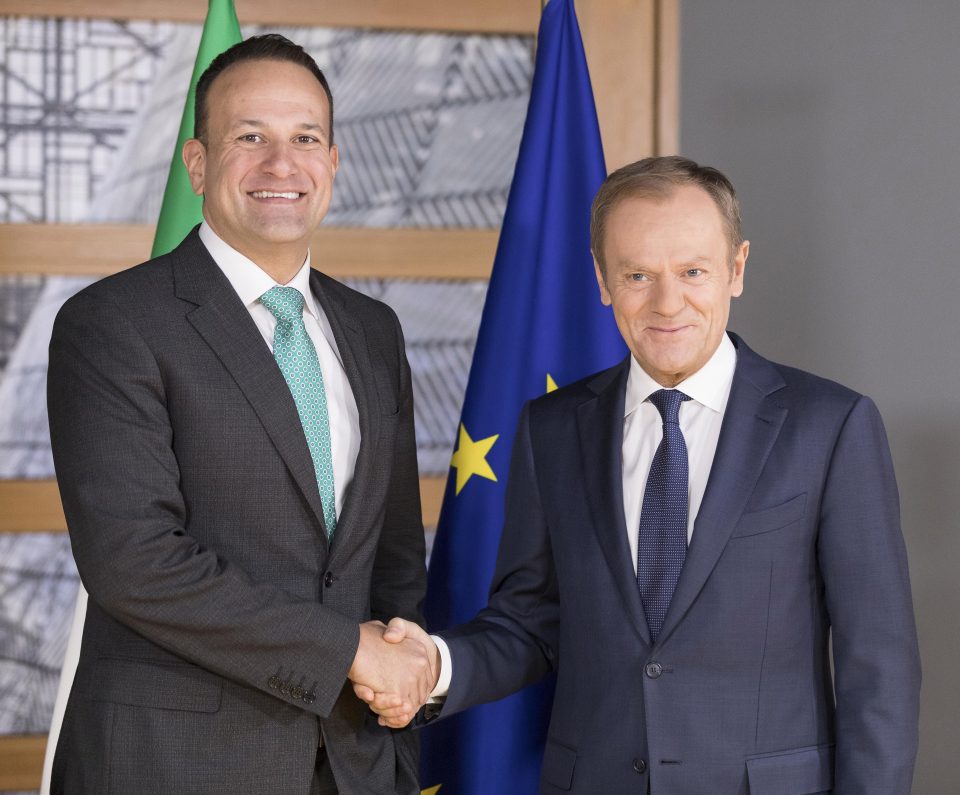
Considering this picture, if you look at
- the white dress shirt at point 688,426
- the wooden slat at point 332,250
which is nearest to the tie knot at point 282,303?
the white dress shirt at point 688,426

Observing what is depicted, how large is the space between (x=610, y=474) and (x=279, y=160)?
720 mm

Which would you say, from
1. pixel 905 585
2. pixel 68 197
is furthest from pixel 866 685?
pixel 68 197

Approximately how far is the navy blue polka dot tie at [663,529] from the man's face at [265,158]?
67cm

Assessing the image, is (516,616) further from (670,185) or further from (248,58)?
(248,58)

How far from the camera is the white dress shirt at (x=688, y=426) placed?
1741mm

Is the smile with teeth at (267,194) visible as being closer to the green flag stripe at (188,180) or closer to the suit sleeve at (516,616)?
the suit sleeve at (516,616)

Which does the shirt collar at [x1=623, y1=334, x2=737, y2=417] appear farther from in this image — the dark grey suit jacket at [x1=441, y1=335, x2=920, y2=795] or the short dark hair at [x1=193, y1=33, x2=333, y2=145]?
the short dark hair at [x1=193, y1=33, x2=333, y2=145]

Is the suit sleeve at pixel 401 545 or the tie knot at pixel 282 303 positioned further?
the suit sleeve at pixel 401 545

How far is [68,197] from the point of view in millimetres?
2785

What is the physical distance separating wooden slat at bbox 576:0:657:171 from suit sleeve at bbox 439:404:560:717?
116cm

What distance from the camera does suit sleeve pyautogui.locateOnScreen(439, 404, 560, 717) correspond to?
1900 mm

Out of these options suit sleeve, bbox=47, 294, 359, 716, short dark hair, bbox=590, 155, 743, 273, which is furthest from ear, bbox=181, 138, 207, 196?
short dark hair, bbox=590, 155, 743, 273

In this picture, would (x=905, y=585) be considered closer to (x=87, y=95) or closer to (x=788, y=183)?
(x=788, y=183)

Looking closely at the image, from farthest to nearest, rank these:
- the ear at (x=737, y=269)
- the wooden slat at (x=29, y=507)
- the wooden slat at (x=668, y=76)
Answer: the wooden slat at (x=668, y=76), the wooden slat at (x=29, y=507), the ear at (x=737, y=269)
